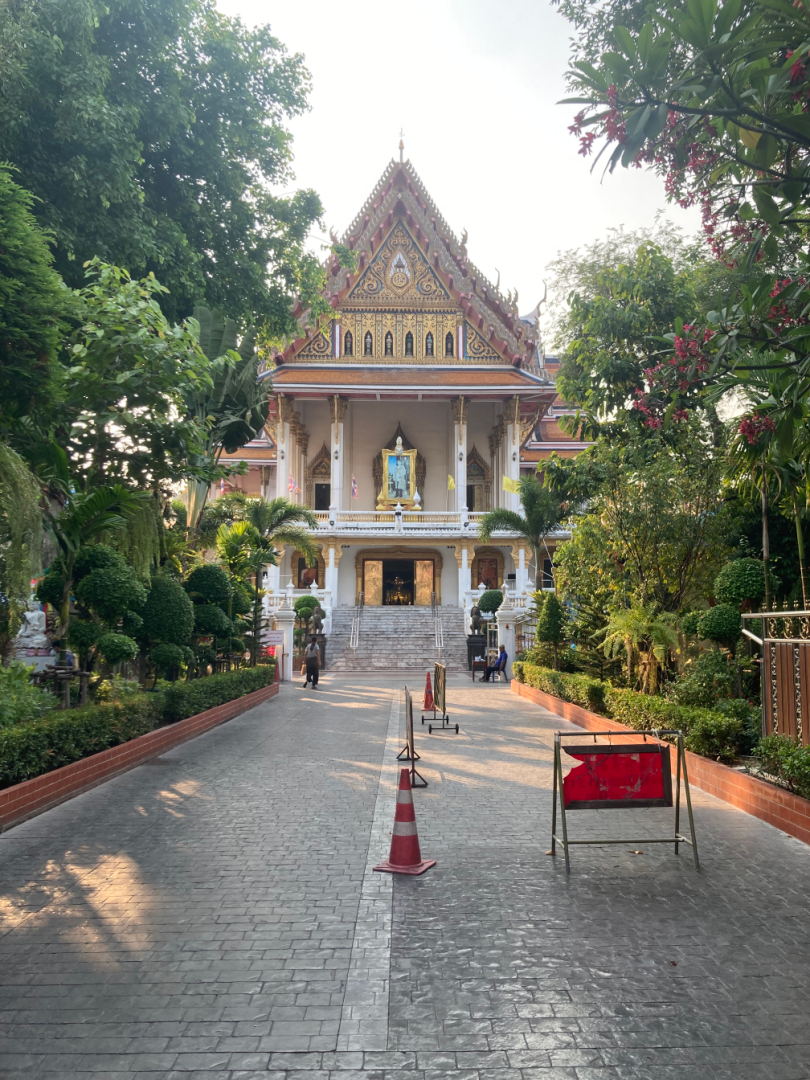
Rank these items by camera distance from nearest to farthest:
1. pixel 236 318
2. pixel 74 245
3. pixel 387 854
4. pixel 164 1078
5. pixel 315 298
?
pixel 164 1078 < pixel 387 854 < pixel 74 245 < pixel 236 318 < pixel 315 298

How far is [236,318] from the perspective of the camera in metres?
16.3

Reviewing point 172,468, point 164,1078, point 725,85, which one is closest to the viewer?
point 164,1078

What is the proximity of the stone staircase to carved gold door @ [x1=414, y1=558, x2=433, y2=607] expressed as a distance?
11.6ft

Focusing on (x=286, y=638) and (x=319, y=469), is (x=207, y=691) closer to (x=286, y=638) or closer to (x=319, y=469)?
(x=286, y=638)

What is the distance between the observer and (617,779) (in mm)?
5730

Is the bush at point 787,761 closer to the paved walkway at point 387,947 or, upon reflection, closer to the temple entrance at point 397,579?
the paved walkway at point 387,947

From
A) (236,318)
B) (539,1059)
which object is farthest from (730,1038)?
(236,318)

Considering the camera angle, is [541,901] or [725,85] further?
[541,901]

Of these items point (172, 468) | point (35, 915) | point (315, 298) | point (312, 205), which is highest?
point (312, 205)

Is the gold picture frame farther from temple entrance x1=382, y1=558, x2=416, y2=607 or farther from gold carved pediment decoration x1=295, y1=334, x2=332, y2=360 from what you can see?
gold carved pediment decoration x1=295, y1=334, x2=332, y2=360

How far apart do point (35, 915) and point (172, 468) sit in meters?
7.08

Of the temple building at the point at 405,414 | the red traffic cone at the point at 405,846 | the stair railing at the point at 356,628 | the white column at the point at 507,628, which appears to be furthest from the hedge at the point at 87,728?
the temple building at the point at 405,414

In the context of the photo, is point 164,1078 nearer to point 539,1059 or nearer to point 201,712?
point 539,1059

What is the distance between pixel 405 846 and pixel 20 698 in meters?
4.85
